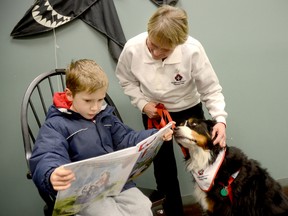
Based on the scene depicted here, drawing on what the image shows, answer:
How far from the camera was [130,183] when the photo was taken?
4.18 feet

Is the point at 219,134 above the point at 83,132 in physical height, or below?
below

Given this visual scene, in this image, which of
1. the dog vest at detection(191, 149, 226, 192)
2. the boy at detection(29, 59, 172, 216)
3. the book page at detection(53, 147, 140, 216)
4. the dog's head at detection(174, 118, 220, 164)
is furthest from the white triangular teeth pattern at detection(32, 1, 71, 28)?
the dog vest at detection(191, 149, 226, 192)

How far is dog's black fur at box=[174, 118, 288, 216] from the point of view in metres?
1.49

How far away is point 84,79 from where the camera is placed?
1114 millimetres

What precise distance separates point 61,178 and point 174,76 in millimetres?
869

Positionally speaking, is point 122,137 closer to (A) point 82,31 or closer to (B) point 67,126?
(B) point 67,126

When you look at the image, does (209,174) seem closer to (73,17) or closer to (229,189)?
(229,189)

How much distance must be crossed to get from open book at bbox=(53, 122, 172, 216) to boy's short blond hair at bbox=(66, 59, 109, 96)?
0.28 metres

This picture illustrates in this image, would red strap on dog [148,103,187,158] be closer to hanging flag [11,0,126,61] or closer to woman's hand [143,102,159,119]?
woman's hand [143,102,159,119]

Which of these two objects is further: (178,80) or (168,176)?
(168,176)

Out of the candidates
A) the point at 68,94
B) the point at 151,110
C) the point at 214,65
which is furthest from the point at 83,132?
the point at 214,65

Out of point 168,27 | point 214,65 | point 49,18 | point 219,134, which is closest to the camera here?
point 168,27

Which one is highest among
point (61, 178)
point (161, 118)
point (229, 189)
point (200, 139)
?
point (61, 178)

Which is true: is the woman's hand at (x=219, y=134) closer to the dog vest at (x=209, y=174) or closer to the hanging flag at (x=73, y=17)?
the dog vest at (x=209, y=174)
